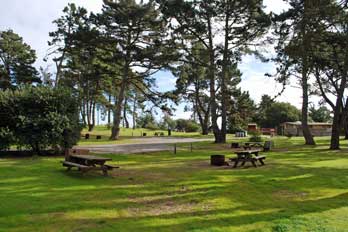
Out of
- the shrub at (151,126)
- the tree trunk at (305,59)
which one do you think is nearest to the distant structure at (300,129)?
the shrub at (151,126)

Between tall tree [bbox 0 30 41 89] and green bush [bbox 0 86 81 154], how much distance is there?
99.9 ft

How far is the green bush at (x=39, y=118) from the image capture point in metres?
17.6

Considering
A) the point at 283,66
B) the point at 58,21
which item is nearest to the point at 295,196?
the point at 283,66

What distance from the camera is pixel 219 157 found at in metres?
15.5

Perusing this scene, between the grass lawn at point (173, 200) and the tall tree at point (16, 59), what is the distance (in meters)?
36.6

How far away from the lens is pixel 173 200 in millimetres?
8453

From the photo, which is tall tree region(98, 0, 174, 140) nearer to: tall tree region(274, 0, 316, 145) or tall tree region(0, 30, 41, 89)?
tall tree region(274, 0, 316, 145)

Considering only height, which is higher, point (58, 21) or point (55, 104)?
point (58, 21)

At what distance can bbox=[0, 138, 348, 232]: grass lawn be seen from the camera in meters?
6.49

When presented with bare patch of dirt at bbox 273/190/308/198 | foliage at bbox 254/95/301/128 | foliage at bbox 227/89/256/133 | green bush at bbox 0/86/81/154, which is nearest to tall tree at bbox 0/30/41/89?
foliage at bbox 227/89/256/133

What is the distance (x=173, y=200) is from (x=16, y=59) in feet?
151

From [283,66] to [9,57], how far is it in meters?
37.8

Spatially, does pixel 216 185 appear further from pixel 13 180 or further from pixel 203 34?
pixel 203 34

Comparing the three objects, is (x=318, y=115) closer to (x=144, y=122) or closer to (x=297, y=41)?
(x=144, y=122)
